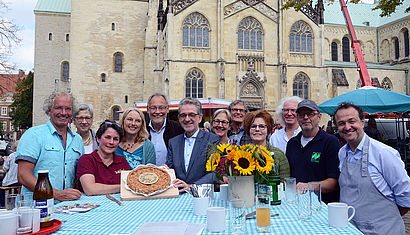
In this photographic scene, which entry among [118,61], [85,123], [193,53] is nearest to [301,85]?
[193,53]

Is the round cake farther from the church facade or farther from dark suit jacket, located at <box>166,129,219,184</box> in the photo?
the church facade

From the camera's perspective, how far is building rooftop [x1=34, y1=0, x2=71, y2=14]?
1308 inches

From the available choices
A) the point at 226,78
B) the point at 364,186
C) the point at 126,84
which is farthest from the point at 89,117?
the point at 126,84

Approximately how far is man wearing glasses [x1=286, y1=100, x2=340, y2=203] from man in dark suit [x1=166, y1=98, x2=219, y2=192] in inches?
41.0

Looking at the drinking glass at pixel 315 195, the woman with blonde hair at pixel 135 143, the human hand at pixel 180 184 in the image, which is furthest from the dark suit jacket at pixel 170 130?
the drinking glass at pixel 315 195

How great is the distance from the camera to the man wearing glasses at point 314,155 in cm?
351

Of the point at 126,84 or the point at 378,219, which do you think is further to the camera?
the point at 126,84

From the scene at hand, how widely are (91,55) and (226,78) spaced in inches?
538

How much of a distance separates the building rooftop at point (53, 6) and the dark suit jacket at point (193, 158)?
3516cm

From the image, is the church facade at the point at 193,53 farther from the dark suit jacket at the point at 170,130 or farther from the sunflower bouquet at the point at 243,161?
the sunflower bouquet at the point at 243,161

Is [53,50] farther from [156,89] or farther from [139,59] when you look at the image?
[156,89]

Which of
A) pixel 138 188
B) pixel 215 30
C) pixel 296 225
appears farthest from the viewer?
pixel 215 30

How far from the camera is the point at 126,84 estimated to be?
29938 millimetres

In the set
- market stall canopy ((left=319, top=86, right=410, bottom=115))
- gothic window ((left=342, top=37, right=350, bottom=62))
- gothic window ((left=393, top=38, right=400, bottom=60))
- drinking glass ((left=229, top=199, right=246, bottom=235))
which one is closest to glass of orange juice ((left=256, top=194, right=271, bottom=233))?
drinking glass ((left=229, top=199, right=246, bottom=235))
